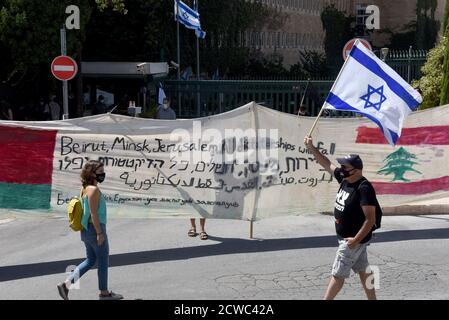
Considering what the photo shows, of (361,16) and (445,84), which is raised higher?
(361,16)

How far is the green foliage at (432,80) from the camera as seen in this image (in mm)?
20312

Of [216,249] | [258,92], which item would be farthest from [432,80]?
[216,249]

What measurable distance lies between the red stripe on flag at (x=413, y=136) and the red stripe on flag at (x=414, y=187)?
0.59 meters

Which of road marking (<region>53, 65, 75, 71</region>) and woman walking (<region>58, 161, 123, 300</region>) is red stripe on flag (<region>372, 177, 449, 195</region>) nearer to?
woman walking (<region>58, 161, 123, 300</region>)

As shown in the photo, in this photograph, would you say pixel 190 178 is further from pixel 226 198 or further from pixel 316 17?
pixel 316 17

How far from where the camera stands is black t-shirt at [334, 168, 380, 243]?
6.78 meters

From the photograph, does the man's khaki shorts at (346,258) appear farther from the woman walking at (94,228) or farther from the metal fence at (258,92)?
the metal fence at (258,92)

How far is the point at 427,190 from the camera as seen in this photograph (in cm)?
1148

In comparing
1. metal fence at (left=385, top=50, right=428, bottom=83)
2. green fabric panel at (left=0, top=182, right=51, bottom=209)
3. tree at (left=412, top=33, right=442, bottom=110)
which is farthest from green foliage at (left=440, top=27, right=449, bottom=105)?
green fabric panel at (left=0, top=182, right=51, bottom=209)

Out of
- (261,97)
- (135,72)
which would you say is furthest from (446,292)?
(135,72)

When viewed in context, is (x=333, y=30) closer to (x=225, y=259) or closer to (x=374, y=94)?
(x=225, y=259)

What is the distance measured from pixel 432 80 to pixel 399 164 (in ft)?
31.9

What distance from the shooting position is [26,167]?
9.73 m

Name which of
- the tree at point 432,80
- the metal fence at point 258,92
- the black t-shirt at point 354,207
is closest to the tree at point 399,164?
the black t-shirt at point 354,207
